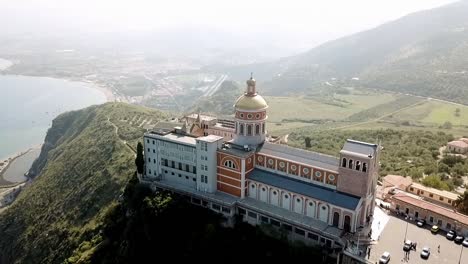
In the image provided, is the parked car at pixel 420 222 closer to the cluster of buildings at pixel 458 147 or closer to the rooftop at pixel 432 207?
the rooftop at pixel 432 207

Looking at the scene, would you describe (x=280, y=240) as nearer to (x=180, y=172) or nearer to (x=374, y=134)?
(x=180, y=172)

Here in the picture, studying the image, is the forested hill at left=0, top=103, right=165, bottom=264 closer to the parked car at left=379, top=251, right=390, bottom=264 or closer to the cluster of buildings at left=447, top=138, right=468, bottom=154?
the parked car at left=379, top=251, right=390, bottom=264

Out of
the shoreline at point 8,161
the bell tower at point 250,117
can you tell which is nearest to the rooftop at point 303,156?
the bell tower at point 250,117

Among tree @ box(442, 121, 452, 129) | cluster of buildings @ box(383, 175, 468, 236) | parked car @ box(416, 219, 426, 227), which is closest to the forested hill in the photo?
cluster of buildings @ box(383, 175, 468, 236)

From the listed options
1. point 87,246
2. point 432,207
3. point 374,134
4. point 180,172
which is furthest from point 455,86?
point 87,246

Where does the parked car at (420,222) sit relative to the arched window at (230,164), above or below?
below

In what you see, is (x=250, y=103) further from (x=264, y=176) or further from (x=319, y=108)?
(x=319, y=108)
